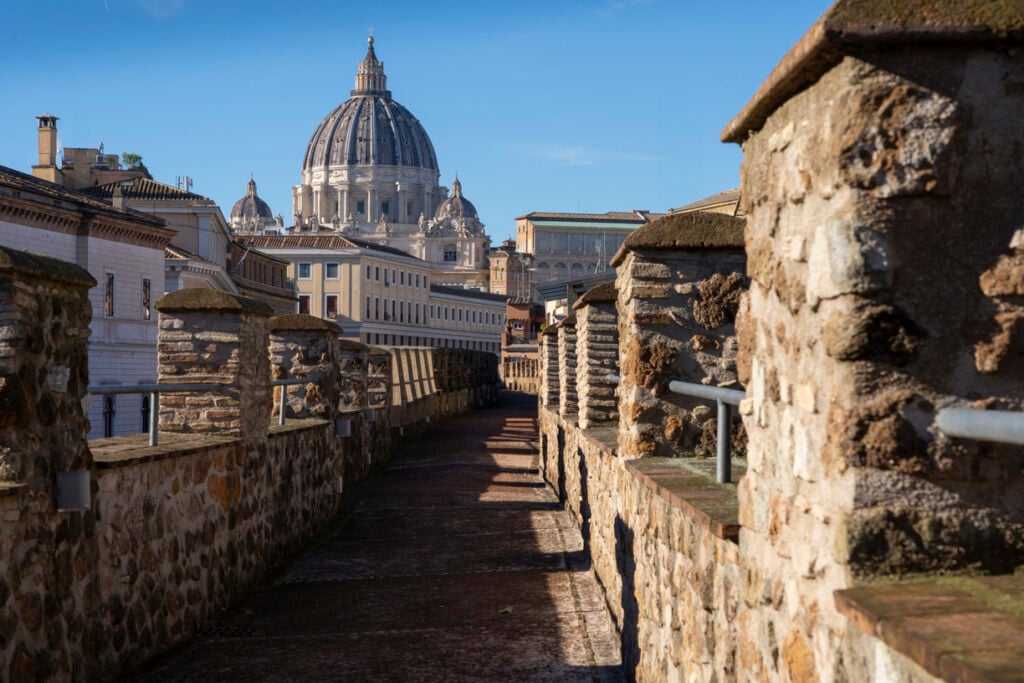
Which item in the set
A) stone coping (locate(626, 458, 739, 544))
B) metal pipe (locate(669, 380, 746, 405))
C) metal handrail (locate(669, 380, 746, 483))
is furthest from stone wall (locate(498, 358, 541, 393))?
metal handrail (locate(669, 380, 746, 483))

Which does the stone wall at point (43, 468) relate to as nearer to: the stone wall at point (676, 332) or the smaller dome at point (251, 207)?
the stone wall at point (676, 332)

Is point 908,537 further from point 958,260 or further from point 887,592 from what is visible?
point 958,260

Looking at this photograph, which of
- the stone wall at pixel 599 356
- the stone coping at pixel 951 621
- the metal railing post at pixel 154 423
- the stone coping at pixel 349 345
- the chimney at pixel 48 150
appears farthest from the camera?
the chimney at pixel 48 150

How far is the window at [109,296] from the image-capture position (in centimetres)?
Result: 3769

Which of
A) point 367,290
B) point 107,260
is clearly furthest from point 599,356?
point 367,290

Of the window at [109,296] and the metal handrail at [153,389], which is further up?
the window at [109,296]

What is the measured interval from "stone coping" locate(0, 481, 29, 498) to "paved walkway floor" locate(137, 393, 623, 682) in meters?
1.93

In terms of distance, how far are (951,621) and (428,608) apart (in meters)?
6.75

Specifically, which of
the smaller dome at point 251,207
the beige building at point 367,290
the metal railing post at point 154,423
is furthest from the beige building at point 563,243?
the metal railing post at point 154,423

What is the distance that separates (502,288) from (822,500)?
427 feet

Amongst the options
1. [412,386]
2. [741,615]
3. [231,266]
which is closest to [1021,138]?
[741,615]

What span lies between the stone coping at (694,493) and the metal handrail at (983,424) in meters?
1.31

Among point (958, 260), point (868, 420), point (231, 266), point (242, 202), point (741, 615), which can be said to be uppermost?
point (242, 202)

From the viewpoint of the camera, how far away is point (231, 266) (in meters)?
60.8
